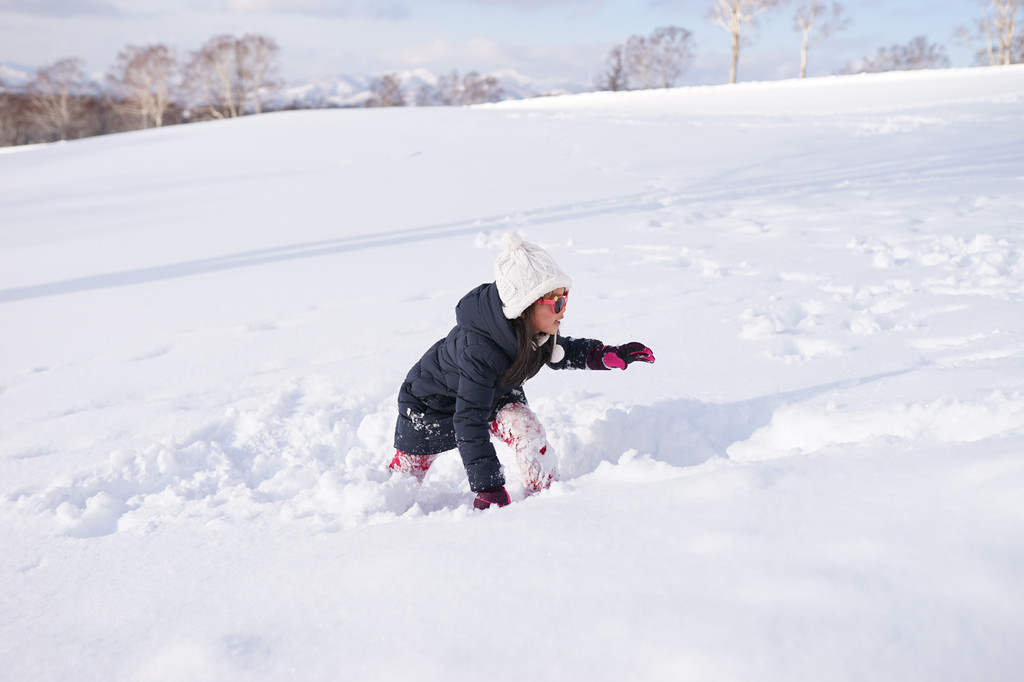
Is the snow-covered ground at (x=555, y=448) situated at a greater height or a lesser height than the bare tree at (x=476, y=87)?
lesser

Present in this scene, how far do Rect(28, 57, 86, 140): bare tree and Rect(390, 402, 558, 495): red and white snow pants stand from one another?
45.9 m

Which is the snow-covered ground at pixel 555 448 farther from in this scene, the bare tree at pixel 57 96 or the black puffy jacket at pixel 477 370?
the bare tree at pixel 57 96

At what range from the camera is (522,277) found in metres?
1.98

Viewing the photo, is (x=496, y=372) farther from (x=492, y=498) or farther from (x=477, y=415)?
(x=492, y=498)

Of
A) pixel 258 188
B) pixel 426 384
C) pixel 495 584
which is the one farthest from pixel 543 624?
pixel 258 188

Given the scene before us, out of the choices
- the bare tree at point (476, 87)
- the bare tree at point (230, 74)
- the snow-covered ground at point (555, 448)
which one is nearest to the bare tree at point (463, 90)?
the bare tree at point (476, 87)

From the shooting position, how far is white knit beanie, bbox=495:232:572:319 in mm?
1983

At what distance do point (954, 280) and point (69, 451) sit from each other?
4.61 meters

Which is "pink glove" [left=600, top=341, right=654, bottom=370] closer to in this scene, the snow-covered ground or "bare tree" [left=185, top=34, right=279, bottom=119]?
the snow-covered ground

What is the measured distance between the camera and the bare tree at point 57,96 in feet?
121

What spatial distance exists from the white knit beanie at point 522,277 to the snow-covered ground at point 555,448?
577 mm

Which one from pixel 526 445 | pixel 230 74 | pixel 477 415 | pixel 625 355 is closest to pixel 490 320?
pixel 477 415

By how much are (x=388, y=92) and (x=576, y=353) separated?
52205 millimetres

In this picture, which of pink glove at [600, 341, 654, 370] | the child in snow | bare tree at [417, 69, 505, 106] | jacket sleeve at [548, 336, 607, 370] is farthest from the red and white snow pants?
bare tree at [417, 69, 505, 106]
